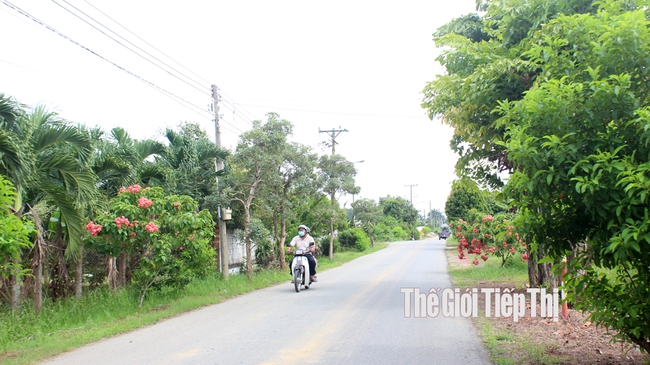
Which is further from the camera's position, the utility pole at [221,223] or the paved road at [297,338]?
the utility pole at [221,223]

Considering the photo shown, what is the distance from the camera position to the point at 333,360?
586 cm

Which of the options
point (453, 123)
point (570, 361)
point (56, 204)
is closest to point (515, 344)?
point (570, 361)

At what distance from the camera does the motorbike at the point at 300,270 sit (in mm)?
12781

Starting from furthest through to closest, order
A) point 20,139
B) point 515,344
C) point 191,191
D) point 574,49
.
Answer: point 191,191 < point 20,139 < point 515,344 < point 574,49

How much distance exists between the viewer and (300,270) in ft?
42.3

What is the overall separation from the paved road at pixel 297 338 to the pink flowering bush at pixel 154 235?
123cm

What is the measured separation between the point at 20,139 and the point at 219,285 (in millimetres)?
6903

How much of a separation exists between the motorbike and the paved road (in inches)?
76.6

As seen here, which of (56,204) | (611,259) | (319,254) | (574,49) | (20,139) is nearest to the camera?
(611,259)

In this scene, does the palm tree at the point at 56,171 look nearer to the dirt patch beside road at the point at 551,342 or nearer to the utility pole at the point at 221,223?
the utility pole at the point at 221,223

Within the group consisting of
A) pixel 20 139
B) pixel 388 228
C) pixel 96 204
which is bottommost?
pixel 388 228

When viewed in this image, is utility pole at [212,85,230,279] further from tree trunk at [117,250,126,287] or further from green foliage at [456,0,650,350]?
green foliage at [456,0,650,350]

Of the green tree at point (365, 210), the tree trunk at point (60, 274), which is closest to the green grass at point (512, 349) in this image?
the tree trunk at point (60, 274)

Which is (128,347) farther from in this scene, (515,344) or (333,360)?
(515,344)
